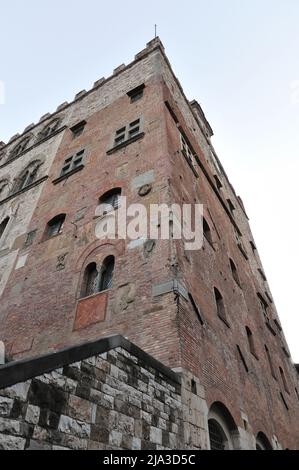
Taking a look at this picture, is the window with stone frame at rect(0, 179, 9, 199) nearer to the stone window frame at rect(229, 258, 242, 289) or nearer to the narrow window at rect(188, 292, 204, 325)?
the stone window frame at rect(229, 258, 242, 289)

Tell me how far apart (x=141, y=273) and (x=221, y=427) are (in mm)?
3399

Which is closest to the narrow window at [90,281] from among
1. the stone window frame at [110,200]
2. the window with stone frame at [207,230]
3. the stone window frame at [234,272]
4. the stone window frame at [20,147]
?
the stone window frame at [110,200]

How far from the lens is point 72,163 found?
42.7ft

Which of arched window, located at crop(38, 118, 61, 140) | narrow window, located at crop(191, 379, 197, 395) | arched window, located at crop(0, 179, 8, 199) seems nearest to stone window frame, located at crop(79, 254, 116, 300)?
narrow window, located at crop(191, 379, 197, 395)

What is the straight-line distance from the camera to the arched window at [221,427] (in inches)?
239

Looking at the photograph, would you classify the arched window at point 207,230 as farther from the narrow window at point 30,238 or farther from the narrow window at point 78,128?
the narrow window at point 78,128

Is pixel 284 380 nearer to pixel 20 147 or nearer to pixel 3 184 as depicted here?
pixel 3 184

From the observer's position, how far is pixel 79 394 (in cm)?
344

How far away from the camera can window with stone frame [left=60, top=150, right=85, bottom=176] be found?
12.6m

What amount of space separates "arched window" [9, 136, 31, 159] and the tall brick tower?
335 cm

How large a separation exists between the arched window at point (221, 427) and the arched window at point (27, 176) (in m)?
12.0

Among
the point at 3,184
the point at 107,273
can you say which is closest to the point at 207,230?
the point at 107,273

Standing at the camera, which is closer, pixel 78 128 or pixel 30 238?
pixel 30 238

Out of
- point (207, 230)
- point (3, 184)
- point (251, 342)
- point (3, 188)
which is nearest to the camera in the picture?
point (251, 342)
